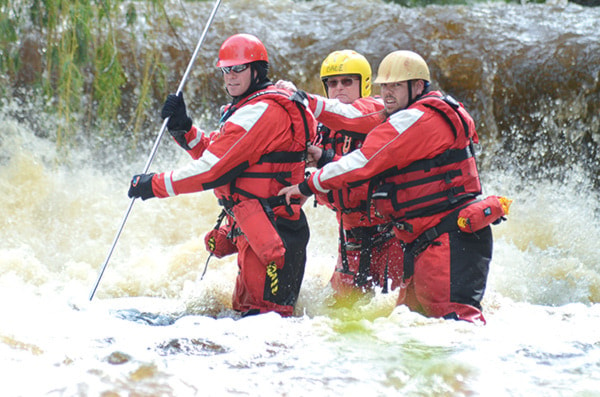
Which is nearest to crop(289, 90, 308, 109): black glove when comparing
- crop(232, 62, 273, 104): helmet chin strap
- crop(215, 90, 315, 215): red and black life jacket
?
crop(215, 90, 315, 215): red and black life jacket

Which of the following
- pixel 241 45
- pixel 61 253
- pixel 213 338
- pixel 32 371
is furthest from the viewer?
pixel 61 253

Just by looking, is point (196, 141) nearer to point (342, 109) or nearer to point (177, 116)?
point (177, 116)

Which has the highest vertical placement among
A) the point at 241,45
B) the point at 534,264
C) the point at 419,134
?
the point at 241,45

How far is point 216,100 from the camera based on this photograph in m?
9.30

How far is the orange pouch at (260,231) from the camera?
4.49 metres

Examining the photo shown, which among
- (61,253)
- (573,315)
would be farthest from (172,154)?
(573,315)

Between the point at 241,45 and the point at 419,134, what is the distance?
1.25 meters

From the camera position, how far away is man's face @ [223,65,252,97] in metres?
4.66

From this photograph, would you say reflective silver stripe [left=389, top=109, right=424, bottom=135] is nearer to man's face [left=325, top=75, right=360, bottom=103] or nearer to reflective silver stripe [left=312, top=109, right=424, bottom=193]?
reflective silver stripe [left=312, top=109, right=424, bottom=193]

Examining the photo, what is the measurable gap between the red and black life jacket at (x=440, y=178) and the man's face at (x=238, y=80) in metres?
1.05

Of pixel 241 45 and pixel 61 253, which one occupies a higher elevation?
pixel 241 45

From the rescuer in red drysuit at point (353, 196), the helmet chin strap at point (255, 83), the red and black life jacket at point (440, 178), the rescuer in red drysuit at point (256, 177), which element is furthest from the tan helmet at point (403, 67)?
the helmet chin strap at point (255, 83)

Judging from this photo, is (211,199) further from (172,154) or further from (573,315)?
(573,315)

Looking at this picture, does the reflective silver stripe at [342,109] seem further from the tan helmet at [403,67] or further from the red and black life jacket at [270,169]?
the tan helmet at [403,67]
